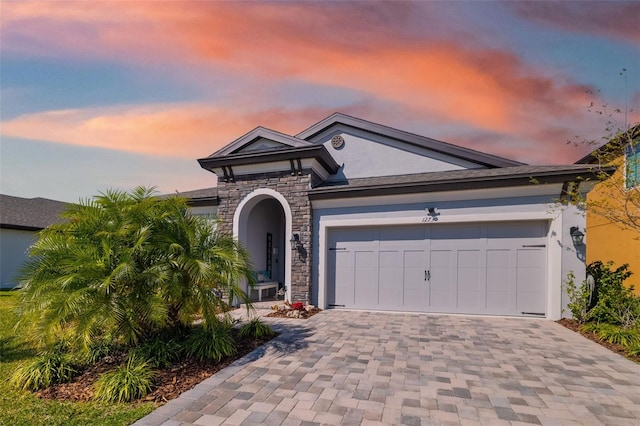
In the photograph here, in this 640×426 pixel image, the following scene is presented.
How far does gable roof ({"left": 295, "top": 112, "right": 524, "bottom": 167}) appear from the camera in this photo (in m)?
11.5

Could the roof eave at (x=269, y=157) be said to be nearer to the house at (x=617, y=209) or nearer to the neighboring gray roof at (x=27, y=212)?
the house at (x=617, y=209)

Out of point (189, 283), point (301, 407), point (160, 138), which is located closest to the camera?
point (301, 407)

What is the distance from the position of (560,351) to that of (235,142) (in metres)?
10.5

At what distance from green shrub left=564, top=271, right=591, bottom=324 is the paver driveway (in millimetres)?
1175

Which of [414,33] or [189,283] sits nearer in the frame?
[189,283]

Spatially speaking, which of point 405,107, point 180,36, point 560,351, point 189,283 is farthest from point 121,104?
point 560,351

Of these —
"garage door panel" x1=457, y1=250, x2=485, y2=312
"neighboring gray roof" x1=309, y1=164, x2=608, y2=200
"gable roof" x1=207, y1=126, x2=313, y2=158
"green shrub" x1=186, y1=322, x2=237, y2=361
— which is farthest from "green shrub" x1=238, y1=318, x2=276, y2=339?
"gable roof" x1=207, y1=126, x2=313, y2=158

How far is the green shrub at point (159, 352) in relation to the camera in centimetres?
511

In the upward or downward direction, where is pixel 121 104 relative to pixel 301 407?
upward

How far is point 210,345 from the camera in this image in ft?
18.0

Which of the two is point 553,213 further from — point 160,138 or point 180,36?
point 160,138

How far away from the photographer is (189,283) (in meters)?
5.56

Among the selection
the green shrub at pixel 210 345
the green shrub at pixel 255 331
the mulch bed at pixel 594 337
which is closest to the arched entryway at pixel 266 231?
the green shrub at pixel 255 331

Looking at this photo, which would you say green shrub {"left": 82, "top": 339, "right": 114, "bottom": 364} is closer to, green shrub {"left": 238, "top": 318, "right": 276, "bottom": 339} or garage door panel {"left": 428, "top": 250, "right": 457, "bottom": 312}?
green shrub {"left": 238, "top": 318, "right": 276, "bottom": 339}
